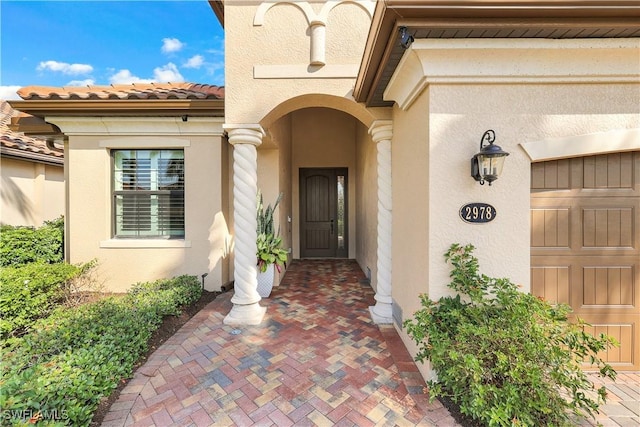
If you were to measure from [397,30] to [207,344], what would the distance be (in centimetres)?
381

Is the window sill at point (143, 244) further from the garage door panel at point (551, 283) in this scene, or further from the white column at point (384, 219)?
the garage door panel at point (551, 283)

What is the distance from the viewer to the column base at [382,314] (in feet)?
11.7

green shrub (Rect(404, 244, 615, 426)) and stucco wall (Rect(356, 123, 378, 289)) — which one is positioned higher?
stucco wall (Rect(356, 123, 378, 289))

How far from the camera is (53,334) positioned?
2.46 metres

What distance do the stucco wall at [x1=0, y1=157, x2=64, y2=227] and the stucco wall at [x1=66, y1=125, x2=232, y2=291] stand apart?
112 inches

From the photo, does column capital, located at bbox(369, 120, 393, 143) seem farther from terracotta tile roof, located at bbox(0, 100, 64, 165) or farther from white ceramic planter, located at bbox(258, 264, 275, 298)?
terracotta tile roof, located at bbox(0, 100, 64, 165)

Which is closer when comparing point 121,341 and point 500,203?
point 500,203

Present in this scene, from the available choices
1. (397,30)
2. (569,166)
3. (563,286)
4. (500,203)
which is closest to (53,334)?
(397,30)

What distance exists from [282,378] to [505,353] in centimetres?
192

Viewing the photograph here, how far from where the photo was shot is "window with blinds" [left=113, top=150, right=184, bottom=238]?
16.0 ft

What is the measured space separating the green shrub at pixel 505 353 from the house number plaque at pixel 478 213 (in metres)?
0.27

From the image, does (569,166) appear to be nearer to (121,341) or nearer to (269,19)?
(269,19)

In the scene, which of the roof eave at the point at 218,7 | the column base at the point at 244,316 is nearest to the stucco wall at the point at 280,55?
the roof eave at the point at 218,7

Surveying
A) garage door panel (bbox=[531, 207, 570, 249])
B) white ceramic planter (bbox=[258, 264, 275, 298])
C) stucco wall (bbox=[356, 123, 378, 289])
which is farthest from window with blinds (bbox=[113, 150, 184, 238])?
garage door panel (bbox=[531, 207, 570, 249])
